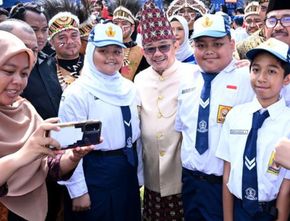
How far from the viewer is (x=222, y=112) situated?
9.48 feet

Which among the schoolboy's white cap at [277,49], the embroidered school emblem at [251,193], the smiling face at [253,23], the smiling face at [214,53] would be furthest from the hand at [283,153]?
the smiling face at [253,23]

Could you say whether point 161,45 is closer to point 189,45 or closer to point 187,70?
point 187,70

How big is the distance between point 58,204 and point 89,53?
3.94ft

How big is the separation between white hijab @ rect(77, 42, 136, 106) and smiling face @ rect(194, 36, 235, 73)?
0.68 meters

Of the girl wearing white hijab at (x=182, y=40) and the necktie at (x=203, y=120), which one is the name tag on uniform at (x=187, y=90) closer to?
the necktie at (x=203, y=120)

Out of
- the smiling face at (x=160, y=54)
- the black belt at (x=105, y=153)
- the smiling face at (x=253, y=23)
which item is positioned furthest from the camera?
the smiling face at (x=253, y=23)

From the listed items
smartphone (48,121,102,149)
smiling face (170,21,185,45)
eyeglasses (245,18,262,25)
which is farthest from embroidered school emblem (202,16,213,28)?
eyeglasses (245,18,262,25)

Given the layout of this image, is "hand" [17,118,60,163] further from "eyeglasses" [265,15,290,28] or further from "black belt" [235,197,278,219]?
"eyeglasses" [265,15,290,28]

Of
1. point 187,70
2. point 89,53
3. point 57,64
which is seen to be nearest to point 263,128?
point 187,70

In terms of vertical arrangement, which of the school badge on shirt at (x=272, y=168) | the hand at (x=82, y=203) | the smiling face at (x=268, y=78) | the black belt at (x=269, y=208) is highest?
the smiling face at (x=268, y=78)

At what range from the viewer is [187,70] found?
3.43 meters

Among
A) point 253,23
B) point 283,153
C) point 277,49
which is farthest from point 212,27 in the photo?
point 253,23

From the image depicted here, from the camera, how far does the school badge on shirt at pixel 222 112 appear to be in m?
2.88

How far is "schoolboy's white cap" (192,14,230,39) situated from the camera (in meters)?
2.92
